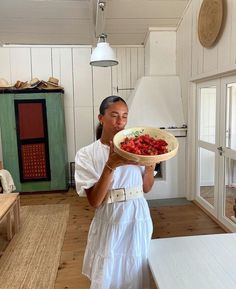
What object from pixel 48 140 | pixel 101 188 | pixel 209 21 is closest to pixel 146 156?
pixel 101 188

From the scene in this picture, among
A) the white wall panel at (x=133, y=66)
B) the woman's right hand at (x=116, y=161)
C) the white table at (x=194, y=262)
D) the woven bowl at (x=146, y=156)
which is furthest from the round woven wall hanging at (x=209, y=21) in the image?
the woman's right hand at (x=116, y=161)

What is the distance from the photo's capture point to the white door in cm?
297

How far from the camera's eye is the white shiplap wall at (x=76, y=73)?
4.65m

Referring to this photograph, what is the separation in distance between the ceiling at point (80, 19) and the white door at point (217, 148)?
4.15ft

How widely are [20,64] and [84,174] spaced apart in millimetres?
4111

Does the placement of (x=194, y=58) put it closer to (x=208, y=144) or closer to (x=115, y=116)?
(x=208, y=144)

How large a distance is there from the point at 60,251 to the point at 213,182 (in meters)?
2.08

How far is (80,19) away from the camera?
12.7ft

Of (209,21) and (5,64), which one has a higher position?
(209,21)

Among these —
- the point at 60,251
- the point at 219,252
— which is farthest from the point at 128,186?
the point at 60,251

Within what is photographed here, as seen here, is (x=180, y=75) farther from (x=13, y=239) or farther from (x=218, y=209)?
(x=13, y=239)

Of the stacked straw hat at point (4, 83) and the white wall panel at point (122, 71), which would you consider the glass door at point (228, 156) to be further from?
the stacked straw hat at point (4, 83)

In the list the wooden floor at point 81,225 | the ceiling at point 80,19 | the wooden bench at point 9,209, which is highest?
the ceiling at point 80,19

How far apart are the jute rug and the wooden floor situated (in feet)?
0.27
